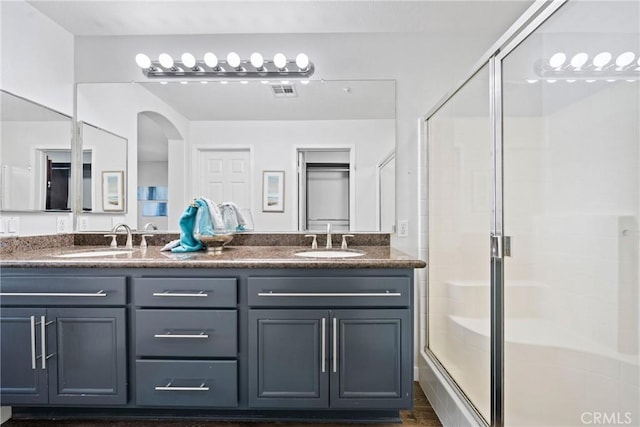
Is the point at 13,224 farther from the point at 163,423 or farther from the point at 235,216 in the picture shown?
the point at 163,423

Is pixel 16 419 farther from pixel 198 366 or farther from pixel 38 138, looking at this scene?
pixel 38 138

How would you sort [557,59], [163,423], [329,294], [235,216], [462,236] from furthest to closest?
1. [235,216]
2. [462,236]
3. [163,423]
4. [329,294]
5. [557,59]

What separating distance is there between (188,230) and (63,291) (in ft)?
2.09

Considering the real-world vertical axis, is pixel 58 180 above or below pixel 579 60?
below

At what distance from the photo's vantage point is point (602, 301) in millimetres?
1472

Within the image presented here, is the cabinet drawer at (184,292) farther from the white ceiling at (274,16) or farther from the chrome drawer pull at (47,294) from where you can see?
the white ceiling at (274,16)

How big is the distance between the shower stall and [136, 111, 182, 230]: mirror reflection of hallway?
1.88 meters

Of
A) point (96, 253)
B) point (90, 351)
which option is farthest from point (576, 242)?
point (96, 253)

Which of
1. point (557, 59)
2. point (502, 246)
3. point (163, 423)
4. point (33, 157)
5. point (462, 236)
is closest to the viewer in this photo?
point (502, 246)

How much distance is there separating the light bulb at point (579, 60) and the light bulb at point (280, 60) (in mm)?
1522

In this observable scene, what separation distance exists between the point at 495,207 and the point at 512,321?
1.56ft

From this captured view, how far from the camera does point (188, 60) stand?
218cm

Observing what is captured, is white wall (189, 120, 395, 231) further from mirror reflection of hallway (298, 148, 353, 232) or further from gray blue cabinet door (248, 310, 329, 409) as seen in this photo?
gray blue cabinet door (248, 310, 329, 409)

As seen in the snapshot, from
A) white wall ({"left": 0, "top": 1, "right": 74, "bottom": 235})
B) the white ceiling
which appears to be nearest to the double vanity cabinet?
white wall ({"left": 0, "top": 1, "right": 74, "bottom": 235})
